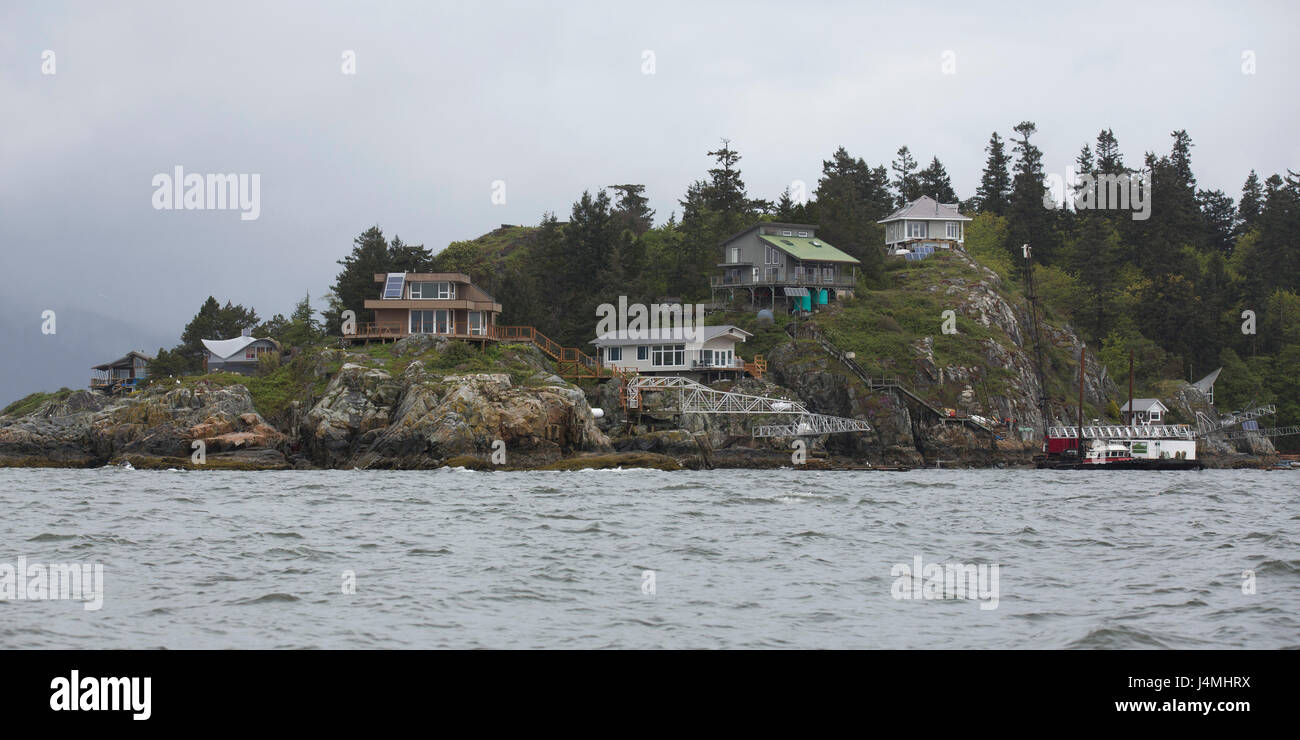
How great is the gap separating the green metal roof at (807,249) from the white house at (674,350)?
12703 millimetres

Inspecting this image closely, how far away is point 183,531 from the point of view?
24.4 meters

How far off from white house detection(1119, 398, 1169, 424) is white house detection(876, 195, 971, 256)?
2462 cm

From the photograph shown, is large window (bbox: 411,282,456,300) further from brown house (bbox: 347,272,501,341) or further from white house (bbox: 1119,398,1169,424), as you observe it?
white house (bbox: 1119,398,1169,424)

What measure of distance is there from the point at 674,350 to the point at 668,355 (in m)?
0.57

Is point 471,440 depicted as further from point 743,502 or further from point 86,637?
point 86,637

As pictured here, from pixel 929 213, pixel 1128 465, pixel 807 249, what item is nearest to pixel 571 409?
pixel 1128 465

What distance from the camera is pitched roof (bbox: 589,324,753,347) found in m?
74.3

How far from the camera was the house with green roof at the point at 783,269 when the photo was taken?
8738 centimetres

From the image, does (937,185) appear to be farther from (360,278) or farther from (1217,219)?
(360,278)

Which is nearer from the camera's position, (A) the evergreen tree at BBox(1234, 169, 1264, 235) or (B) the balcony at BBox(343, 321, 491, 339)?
(B) the balcony at BBox(343, 321, 491, 339)

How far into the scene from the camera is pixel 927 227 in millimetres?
106312

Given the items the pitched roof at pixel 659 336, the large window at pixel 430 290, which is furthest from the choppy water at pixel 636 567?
the pitched roof at pixel 659 336

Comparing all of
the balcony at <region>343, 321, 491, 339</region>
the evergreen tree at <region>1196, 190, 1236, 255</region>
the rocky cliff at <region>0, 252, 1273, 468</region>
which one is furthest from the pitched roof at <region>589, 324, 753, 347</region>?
the evergreen tree at <region>1196, 190, 1236, 255</region>
